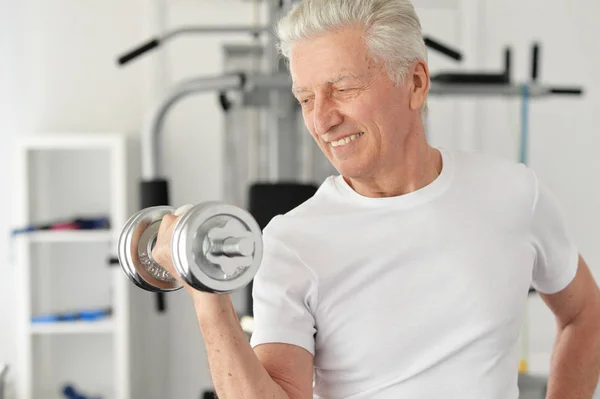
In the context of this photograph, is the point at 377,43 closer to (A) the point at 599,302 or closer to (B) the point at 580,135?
(A) the point at 599,302

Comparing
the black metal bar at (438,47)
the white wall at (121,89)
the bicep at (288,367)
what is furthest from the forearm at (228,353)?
the white wall at (121,89)

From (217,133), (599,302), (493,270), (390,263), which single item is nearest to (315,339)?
(390,263)

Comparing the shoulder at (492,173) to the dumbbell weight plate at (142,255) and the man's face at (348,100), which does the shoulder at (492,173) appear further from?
the dumbbell weight plate at (142,255)

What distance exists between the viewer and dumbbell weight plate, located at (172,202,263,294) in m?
0.77

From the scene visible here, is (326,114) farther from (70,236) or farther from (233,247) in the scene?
(70,236)


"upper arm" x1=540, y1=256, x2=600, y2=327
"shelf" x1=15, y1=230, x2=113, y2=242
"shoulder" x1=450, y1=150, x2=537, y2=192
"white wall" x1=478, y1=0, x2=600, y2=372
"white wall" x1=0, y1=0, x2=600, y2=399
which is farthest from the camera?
"white wall" x1=478, y1=0, x2=600, y2=372

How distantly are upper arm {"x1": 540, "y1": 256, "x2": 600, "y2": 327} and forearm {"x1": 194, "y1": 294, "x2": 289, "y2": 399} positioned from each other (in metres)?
0.64

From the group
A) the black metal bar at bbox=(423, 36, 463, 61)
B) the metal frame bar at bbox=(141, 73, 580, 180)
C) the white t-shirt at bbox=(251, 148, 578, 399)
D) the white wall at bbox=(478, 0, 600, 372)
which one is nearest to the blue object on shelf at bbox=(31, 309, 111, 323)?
the metal frame bar at bbox=(141, 73, 580, 180)

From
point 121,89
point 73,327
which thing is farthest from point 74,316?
point 121,89

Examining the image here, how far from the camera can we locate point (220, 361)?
34.0 inches

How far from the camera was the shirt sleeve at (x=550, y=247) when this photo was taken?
3.92 feet

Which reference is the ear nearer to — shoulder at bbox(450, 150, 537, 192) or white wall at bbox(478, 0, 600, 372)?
shoulder at bbox(450, 150, 537, 192)

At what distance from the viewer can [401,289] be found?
3.49 feet

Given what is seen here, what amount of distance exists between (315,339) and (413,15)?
506 millimetres
